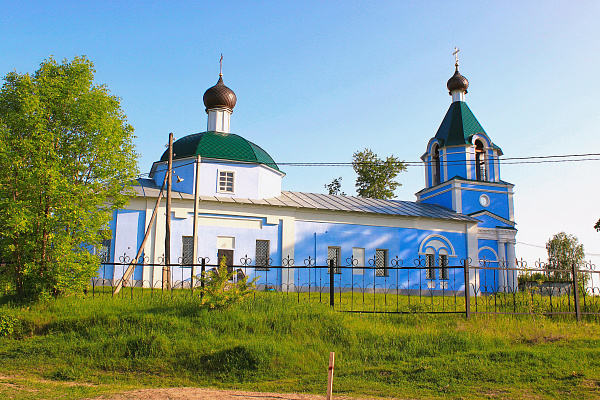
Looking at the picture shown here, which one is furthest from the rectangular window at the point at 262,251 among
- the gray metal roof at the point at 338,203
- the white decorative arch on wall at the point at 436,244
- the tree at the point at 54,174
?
the tree at the point at 54,174

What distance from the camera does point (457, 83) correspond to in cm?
2702

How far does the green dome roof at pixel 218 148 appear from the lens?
1995 cm

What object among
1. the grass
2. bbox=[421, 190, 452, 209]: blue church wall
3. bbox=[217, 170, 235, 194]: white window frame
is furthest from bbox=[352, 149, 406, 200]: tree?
the grass

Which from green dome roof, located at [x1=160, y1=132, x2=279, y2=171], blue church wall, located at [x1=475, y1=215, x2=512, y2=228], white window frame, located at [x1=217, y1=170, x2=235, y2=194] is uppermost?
green dome roof, located at [x1=160, y1=132, x2=279, y2=171]

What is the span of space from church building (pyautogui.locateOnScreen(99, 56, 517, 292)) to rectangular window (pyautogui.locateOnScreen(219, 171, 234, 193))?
0.04m

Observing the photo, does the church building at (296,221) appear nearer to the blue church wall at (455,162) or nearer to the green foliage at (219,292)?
the blue church wall at (455,162)

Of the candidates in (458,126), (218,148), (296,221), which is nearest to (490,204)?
(458,126)

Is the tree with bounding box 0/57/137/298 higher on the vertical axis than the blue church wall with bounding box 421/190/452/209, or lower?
lower

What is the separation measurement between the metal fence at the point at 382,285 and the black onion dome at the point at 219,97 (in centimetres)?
699

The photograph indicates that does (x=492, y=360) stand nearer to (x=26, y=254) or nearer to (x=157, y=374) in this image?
(x=157, y=374)

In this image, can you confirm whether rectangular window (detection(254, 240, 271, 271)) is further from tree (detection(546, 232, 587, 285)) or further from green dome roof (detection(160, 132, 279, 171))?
tree (detection(546, 232, 587, 285))

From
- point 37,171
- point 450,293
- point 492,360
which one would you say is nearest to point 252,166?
point 450,293

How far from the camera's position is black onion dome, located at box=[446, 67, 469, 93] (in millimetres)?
26969

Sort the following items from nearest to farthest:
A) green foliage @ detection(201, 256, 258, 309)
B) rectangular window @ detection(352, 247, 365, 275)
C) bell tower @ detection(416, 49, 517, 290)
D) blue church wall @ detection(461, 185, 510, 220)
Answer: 1. green foliage @ detection(201, 256, 258, 309)
2. rectangular window @ detection(352, 247, 365, 275)
3. bell tower @ detection(416, 49, 517, 290)
4. blue church wall @ detection(461, 185, 510, 220)
